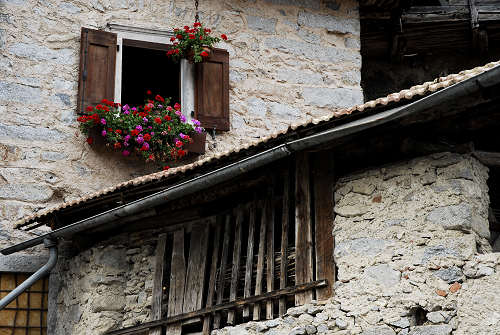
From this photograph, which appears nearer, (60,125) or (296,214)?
(296,214)

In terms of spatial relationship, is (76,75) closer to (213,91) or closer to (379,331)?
(213,91)

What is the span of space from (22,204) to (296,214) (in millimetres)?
3201

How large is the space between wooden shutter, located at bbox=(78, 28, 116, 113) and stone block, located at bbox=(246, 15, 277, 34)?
5.40ft

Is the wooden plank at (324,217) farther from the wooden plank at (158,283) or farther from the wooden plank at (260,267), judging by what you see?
the wooden plank at (158,283)

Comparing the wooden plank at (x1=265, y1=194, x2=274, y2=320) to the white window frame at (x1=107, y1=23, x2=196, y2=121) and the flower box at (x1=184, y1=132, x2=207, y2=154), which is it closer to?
the flower box at (x1=184, y1=132, x2=207, y2=154)

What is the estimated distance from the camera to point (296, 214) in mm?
6367

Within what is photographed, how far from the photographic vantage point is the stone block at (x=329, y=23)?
9945 mm

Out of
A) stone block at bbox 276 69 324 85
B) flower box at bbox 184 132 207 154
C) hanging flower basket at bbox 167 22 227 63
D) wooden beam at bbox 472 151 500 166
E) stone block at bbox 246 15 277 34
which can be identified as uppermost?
stone block at bbox 246 15 277 34

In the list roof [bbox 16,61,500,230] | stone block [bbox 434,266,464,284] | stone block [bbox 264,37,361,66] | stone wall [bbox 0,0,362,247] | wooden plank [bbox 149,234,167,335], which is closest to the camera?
stone block [bbox 434,266,464,284]

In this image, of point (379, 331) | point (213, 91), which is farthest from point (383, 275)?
point (213, 91)

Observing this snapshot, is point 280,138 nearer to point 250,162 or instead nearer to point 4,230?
point 250,162

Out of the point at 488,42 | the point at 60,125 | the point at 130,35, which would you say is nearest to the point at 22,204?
the point at 60,125

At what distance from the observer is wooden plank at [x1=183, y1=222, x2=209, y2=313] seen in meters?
6.71

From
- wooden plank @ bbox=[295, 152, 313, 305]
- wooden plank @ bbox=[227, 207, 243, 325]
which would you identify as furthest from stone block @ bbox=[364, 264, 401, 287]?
wooden plank @ bbox=[227, 207, 243, 325]
